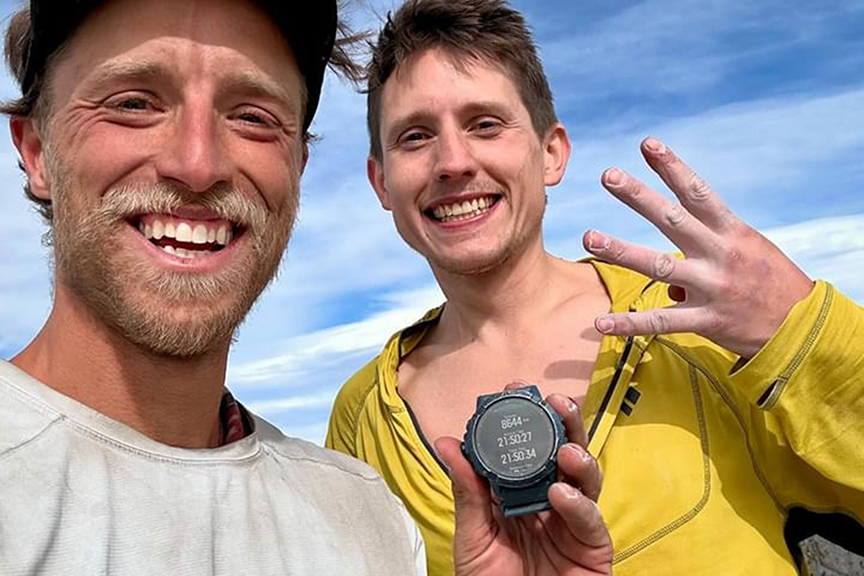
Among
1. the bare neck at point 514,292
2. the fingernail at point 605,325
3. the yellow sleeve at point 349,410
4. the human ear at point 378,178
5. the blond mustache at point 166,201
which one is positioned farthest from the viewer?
the human ear at point 378,178

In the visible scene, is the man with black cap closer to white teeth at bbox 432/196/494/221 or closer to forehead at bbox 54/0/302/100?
forehead at bbox 54/0/302/100

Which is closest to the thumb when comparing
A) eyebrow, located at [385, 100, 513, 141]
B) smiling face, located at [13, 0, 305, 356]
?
smiling face, located at [13, 0, 305, 356]

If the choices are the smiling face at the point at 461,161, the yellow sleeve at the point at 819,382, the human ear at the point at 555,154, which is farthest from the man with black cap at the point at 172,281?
the human ear at the point at 555,154

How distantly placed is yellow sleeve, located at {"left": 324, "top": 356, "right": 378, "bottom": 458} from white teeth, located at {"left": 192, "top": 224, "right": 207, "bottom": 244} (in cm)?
190

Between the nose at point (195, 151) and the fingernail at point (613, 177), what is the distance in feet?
4.61

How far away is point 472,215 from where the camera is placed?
4246 mm

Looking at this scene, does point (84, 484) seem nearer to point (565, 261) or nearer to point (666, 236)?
point (666, 236)

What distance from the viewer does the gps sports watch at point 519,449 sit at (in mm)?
2730

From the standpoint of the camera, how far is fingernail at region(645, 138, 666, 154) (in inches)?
130

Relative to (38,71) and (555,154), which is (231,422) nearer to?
(38,71)

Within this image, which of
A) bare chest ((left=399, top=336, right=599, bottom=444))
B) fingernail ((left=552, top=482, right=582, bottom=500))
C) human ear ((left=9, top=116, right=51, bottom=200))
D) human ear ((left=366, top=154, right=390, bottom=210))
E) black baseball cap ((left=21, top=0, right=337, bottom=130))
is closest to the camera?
fingernail ((left=552, top=482, right=582, bottom=500))

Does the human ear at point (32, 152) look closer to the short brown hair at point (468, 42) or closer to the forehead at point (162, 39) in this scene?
the forehead at point (162, 39)

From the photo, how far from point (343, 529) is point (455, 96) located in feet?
7.14

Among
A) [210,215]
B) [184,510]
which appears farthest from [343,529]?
[210,215]
